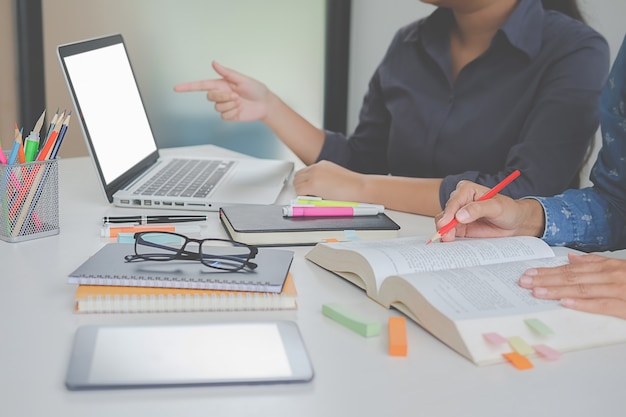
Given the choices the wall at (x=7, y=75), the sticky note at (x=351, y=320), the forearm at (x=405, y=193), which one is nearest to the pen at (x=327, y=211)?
the forearm at (x=405, y=193)

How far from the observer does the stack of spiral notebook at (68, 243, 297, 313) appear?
838mm

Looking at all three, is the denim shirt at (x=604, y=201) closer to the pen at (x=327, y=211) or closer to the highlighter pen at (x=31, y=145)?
the pen at (x=327, y=211)

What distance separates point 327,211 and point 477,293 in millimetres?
437

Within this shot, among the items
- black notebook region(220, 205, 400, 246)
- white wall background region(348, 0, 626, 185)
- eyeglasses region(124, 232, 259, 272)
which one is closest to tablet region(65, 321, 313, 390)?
eyeglasses region(124, 232, 259, 272)

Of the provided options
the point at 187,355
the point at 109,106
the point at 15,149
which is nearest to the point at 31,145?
the point at 15,149

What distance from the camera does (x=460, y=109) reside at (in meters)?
1.62

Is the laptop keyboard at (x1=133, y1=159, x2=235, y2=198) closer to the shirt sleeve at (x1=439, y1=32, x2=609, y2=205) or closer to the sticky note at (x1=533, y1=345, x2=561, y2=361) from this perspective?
the shirt sleeve at (x1=439, y1=32, x2=609, y2=205)

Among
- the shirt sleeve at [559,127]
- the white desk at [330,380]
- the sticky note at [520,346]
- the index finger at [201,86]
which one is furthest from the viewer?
the index finger at [201,86]

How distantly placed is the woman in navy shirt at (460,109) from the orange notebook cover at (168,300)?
0.57 metres

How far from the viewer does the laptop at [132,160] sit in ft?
4.33

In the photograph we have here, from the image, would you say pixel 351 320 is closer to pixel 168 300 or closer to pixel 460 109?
pixel 168 300

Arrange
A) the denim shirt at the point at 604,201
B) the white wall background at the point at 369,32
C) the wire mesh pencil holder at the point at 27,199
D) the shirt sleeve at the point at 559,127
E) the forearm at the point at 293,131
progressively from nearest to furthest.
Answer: the wire mesh pencil holder at the point at 27,199
the denim shirt at the point at 604,201
the shirt sleeve at the point at 559,127
the forearm at the point at 293,131
the white wall background at the point at 369,32

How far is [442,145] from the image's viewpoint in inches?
65.1

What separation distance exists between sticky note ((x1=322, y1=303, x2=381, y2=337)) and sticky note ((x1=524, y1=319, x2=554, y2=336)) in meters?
0.15
